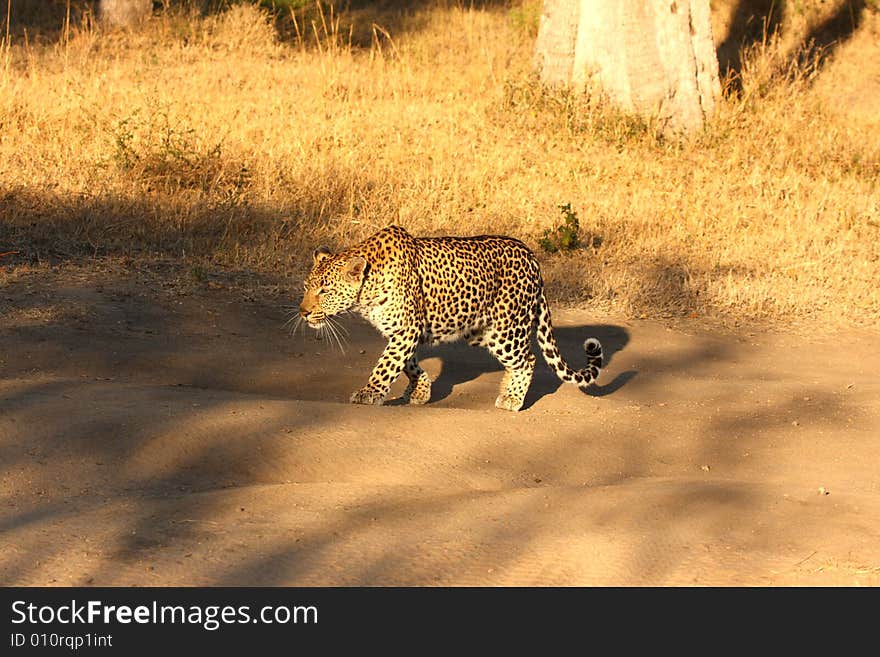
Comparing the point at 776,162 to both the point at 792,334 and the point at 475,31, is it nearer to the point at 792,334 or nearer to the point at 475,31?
the point at 792,334

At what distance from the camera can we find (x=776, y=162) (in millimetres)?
15070

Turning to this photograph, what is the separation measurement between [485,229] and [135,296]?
3.59 m

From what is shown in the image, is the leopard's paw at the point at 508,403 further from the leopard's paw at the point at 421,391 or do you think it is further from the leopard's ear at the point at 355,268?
the leopard's ear at the point at 355,268

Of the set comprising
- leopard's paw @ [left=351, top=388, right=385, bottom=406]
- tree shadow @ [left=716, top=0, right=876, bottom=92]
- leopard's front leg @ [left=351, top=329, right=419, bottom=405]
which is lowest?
tree shadow @ [left=716, top=0, right=876, bottom=92]

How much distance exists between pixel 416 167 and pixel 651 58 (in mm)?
4037

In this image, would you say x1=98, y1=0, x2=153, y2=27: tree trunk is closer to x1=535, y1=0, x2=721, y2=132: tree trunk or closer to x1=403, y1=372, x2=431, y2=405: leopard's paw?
x1=535, y1=0, x2=721, y2=132: tree trunk

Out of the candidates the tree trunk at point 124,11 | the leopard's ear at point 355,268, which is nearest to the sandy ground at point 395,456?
the leopard's ear at point 355,268

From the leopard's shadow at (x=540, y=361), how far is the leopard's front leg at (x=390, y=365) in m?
0.73

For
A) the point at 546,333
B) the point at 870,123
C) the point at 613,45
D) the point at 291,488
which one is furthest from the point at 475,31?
the point at 291,488

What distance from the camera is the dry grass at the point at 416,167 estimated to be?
38.0 feet

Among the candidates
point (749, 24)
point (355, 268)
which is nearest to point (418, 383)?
point (355, 268)

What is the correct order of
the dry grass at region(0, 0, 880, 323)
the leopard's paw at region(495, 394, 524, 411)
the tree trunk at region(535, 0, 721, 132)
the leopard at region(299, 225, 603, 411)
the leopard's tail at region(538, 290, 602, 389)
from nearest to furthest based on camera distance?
1. the leopard at region(299, 225, 603, 411)
2. the leopard's paw at region(495, 394, 524, 411)
3. the leopard's tail at region(538, 290, 602, 389)
4. the dry grass at region(0, 0, 880, 323)
5. the tree trunk at region(535, 0, 721, 132)

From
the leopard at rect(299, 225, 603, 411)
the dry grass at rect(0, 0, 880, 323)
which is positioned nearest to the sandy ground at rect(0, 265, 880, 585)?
the leopard at rect(299, 225, 603, 411)

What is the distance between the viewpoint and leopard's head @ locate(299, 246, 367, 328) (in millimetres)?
7883
